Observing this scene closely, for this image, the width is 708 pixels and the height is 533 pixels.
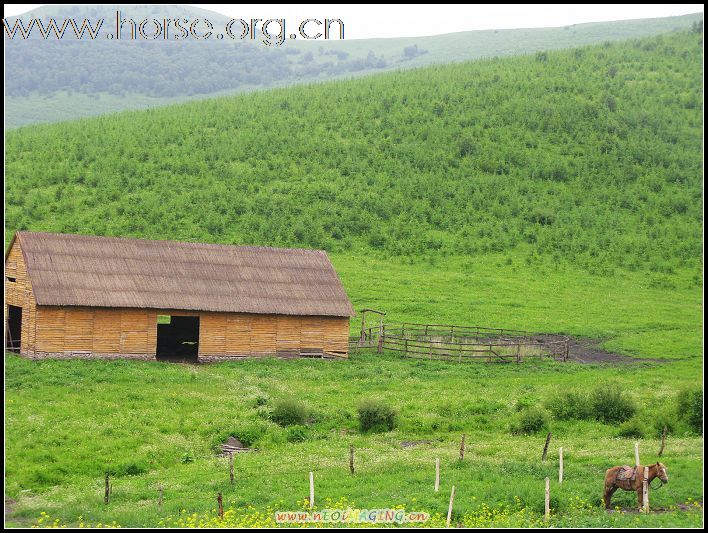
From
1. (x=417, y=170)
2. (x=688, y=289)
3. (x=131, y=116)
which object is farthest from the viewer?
(x=131, y=116)

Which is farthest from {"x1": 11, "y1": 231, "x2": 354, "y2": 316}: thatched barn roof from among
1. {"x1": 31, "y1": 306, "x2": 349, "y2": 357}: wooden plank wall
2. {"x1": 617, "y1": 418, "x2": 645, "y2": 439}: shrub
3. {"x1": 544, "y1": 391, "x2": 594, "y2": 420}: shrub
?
{"x1": 617, "y1": 418, "x2": 645, "y2": 439}: shrub

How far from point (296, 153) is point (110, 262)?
142 feet

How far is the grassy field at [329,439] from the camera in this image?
2195 cm

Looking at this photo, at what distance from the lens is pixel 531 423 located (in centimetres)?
3122

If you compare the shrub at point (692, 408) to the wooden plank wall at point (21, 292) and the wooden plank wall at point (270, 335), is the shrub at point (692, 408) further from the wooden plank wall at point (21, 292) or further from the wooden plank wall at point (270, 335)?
the wooden plank wall at point (21, 292)

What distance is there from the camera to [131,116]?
10212cm

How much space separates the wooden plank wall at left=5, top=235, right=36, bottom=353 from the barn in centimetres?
5

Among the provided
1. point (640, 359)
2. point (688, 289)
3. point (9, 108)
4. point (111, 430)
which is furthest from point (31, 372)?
point (9, 108)

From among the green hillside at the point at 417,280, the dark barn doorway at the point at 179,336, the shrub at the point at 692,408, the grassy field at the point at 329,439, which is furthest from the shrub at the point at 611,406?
the dark barn doorway at the point at 179,336

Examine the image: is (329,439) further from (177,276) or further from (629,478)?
(177,276)

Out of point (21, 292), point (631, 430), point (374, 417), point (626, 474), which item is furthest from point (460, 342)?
point (626, 474)

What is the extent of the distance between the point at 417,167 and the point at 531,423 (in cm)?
5392

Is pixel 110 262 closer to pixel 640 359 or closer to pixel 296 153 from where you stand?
pixel 640 359

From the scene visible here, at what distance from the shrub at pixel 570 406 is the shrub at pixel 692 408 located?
10.4ft
